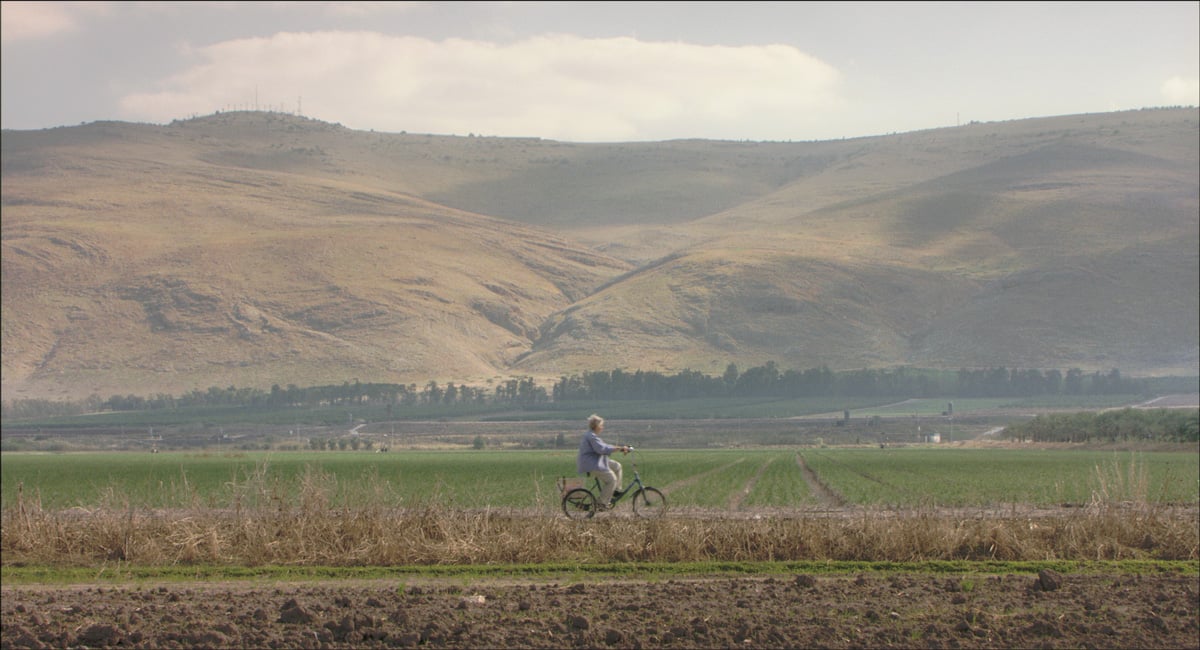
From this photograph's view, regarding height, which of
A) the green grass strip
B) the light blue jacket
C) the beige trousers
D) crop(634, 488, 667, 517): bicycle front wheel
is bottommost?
the green grass strip

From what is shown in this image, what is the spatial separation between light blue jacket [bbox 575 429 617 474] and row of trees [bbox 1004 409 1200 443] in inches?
2410

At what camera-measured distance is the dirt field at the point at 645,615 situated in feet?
49.7

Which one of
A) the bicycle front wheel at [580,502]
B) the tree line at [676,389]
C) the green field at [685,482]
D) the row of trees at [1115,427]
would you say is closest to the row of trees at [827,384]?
the tree line at [676,389]

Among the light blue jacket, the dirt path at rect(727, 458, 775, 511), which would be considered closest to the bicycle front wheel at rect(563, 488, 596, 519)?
the light blue jacket

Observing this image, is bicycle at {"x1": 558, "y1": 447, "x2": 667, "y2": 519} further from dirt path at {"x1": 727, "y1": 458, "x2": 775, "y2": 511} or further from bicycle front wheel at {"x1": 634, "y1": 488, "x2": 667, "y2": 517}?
dirt path at {"x1": 727, "y1": 458, "x2": 775, "y2": 511}

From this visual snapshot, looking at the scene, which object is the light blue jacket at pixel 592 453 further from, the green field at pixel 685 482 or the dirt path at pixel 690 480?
the dirt path at pixel 690 480

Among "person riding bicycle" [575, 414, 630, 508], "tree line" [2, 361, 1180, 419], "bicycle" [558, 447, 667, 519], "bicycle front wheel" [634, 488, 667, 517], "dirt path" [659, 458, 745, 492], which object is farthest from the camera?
"tree line" [2, 361, 1180, 419]

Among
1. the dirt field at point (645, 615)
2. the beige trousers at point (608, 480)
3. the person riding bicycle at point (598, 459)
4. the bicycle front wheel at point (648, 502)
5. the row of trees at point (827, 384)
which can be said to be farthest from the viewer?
the row of trees at point (827, 384)

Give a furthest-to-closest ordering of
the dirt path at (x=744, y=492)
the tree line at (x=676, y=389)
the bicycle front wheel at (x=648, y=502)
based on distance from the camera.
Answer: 1. the tree line at (x=676, y=389)
2. the dirt path at (x=744, y=492)
3. the bicycle front wheel at (x=648, y=502)

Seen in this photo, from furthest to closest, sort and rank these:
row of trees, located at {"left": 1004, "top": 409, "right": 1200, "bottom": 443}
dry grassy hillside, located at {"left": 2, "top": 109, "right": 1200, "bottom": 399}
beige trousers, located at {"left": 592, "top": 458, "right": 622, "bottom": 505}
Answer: dry grassy hillside, located at {"left": 2, "top": 109, "right": 1200, "bottom": 399}
row of trees, located at {"left": 1004, "top": 409, "right": 1200, "bottom": 443}
beige trousers, located at {"left": 592, "top": 458, "right": 622, "bottom": 505}

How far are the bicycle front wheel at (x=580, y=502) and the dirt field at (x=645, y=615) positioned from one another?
3597 millimetres

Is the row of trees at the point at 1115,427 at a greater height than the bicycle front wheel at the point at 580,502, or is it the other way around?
the bicycle front wheel at the point at 580,502

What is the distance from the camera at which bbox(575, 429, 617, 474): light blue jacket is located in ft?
69.9

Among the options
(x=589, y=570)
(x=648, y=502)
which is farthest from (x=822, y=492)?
(x=589, y=570)
